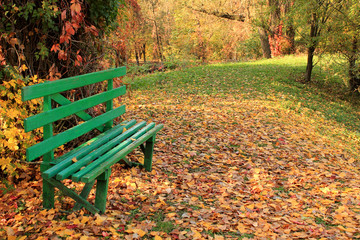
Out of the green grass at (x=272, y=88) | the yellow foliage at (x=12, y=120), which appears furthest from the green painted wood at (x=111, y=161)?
the green grass at (x=272, y=88)

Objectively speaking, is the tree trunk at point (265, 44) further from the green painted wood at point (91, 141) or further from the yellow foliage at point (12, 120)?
the yellow foliage at point (12, 120)

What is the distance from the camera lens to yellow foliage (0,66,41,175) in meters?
3.24

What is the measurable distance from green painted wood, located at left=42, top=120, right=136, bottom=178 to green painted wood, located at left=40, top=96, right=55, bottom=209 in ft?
0.37

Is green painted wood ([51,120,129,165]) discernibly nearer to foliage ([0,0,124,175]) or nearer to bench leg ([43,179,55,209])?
bench leg ([43,179,55,209])

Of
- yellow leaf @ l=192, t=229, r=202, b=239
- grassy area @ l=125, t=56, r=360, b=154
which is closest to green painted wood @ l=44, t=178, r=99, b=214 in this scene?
yellow leaf @ l=192, t=229, r=202, b=239

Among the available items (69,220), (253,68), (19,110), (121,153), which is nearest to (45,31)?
(19,110)

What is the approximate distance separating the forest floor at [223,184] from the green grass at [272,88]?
0.85m

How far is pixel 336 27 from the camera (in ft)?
38.2

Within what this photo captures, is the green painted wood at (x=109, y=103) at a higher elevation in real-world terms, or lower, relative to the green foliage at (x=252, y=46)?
lower

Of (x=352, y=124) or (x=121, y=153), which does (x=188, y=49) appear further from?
(x=121, y=153)

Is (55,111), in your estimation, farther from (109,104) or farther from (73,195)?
(109,104)

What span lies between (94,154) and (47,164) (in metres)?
0.45

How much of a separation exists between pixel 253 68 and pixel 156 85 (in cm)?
653

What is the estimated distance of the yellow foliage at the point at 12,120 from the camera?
10.6ft
